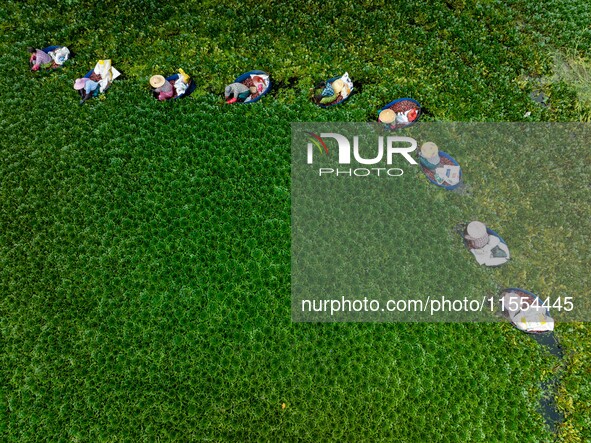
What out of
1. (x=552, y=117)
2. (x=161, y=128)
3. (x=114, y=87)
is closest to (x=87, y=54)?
(x=114, y=87)

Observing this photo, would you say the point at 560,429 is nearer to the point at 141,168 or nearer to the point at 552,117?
the point at 552,117

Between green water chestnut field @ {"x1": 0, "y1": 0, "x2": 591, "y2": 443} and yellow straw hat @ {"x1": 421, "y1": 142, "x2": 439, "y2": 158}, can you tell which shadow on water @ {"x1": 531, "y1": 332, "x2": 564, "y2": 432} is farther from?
yellow straw hat @ {"x1": 421, "y1": 142, "x2": 439, "y2": 158}

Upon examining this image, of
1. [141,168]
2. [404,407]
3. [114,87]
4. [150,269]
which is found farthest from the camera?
[114,87]

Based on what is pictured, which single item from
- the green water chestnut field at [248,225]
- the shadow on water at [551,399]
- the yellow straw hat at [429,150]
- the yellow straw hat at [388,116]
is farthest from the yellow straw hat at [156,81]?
the shadow on water at [551,399]

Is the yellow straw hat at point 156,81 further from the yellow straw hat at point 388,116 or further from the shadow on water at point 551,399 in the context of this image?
the shadow on water at point 551,399

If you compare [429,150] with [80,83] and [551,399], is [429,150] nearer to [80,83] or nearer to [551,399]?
[551,399]

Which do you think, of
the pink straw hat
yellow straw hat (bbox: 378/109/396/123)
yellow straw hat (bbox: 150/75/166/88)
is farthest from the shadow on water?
the pink straw hat
